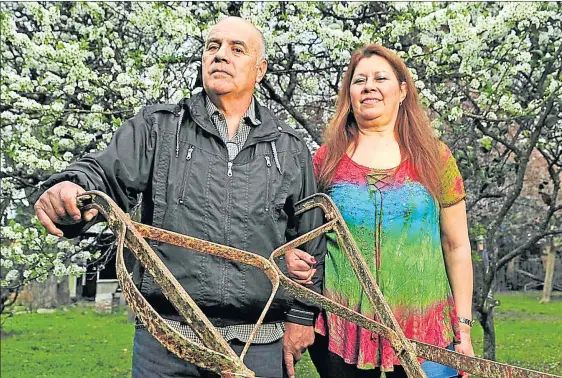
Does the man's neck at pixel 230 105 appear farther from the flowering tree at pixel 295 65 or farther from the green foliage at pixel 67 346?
the green foliage at pixel 67 346

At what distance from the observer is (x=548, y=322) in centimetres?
1526

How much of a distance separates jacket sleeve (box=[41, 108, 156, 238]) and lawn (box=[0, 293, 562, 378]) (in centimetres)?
627

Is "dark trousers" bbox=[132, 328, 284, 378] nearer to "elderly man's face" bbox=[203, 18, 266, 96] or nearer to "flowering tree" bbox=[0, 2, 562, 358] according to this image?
"elderly man's face" bbox=[203, 18, 266, 96]

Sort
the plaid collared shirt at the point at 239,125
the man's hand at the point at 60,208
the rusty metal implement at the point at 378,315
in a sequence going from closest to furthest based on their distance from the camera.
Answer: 1. the rusty metal implement at the point at 378,315
2. the man's hand at the point at 60,208
3. the plaid collared shirt at the point at 239,125

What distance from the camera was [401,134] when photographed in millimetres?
3178

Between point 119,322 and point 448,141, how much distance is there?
1273 cm

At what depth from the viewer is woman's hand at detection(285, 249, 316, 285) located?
286 cm

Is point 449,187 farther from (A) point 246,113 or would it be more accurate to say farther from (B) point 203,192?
(B) point 203,192

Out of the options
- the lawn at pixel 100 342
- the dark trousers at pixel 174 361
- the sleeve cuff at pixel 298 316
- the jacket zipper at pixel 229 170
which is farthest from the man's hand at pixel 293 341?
the lawn at pixel 100 342

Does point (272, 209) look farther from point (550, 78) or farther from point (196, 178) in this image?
point (550, 78)

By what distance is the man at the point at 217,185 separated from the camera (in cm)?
259

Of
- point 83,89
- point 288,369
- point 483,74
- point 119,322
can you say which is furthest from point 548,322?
point 288,369

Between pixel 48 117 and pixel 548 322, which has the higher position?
pixel 48 117

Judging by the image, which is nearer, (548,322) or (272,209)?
(272,209)
